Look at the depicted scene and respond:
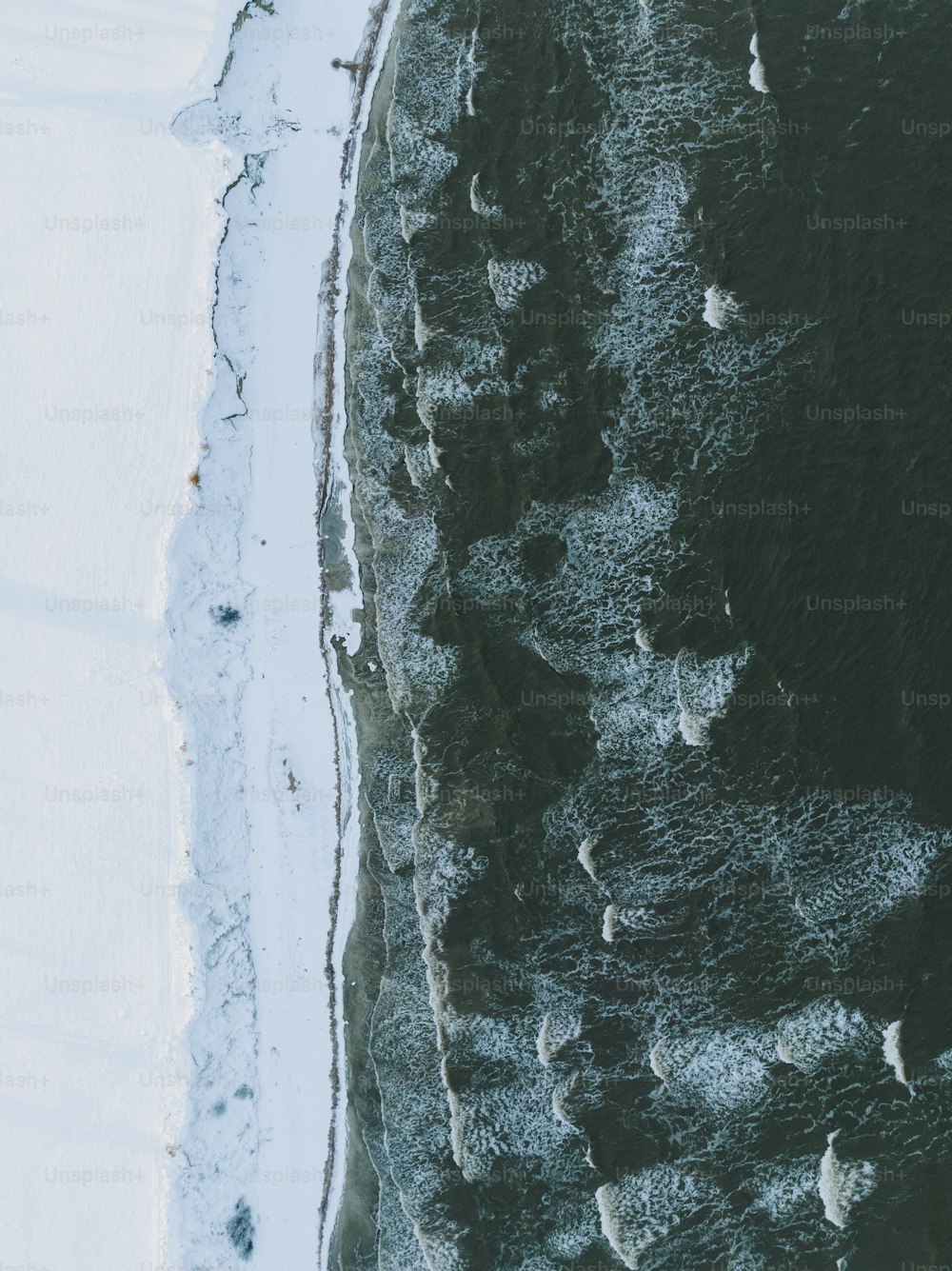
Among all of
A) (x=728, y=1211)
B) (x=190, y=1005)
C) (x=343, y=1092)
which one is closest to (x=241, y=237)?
(x=190, y=1005)

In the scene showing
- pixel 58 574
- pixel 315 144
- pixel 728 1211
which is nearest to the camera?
pixel 728 1211

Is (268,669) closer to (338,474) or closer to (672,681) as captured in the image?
(338,474)

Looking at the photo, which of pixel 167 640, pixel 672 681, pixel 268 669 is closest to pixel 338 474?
pixel 268 669

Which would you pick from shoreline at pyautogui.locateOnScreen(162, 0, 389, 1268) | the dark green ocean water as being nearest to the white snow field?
shoreline at pyautogui.locateOnScreen(162, 0, 389, 1268)

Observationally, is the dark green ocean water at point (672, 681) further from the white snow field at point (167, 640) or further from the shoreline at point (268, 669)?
the white snow field at point (167, 640)

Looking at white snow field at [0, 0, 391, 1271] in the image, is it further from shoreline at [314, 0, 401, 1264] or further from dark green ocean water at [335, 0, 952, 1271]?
dark green ocean water at [335, 0, 952, 1271]

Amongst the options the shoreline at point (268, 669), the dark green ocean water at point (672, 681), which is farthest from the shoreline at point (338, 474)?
the dark green ocean water at point (672, 681)

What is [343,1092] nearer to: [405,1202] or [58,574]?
[405,1202]
